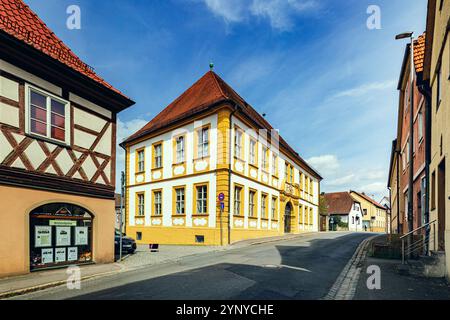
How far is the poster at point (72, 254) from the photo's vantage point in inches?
413

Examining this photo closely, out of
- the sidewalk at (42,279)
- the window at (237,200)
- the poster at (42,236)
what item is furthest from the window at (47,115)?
the window at (237,200)

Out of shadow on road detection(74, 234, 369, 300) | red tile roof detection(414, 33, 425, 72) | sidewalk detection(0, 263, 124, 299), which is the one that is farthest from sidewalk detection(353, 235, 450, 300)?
red tile roof detection(414, 33, 425, 72)

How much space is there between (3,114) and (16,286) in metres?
4.54

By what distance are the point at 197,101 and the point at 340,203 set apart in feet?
185

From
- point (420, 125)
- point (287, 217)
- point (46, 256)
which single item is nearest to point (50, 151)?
point (46, 256)

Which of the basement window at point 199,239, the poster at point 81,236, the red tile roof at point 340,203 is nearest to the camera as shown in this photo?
the poster at point 81,236

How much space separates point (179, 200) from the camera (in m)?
21.6

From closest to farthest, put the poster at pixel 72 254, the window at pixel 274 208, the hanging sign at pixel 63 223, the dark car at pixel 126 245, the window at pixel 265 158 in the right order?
the hanging sign at pixel 63 223 → the poster at pixel 72 254 → the dark car at pixel 126 245 → the window at pixel 265 158 → the window at pixel 274 208

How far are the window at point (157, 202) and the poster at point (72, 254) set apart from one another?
40.1ft

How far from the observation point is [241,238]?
20.2 meters

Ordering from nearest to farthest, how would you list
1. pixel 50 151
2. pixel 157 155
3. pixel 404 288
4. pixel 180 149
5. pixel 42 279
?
1. pixel 404 288
2. pixel 42 279
3. pixel 50 151
4. pixel 180 149
5. pixel 157 155

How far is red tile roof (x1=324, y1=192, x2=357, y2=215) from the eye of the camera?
68.1 meters

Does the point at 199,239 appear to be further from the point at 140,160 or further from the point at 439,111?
the point at 439,111

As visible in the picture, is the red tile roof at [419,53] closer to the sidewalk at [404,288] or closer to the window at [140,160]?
the sidewalk at [404,288]
